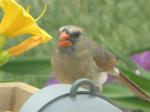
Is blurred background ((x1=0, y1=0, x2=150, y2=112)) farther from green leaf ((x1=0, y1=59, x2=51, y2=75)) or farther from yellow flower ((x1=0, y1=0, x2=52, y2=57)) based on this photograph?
yellow flower ((x1=0, y1=0, x2=52, y2=57))

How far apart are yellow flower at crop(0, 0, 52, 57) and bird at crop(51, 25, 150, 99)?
93 centimetres

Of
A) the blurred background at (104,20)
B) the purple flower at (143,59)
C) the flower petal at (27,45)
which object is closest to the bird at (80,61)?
the purple flower at (143,59)

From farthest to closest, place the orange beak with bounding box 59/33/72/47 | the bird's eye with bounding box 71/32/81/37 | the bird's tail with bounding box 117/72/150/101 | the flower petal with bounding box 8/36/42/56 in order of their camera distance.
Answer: the bird's tail with bounding box 117/72/150/101 → the bird's eye with bounding box 71/32/81/37 → the orange beak with bounding box 59/33/72/47 → the flower petal with bounding box 8/36/42/56

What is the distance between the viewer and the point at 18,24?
198 centimetres

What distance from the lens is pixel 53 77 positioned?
10.7 ft

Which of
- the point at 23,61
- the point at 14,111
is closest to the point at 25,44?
the point at 14,111

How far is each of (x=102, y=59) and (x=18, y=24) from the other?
4.83ft

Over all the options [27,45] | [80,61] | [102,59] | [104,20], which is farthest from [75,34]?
[104,20]

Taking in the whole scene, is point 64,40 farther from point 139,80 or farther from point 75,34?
point 139,80

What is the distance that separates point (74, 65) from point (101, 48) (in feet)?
0.94

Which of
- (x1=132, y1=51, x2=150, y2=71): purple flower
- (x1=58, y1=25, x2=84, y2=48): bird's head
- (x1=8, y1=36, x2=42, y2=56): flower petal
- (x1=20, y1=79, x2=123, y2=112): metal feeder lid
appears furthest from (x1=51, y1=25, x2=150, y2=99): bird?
(x1=20, y1=79, x2=123, y2=112): metal feeder lid

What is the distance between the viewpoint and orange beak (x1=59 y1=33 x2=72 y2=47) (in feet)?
9.61

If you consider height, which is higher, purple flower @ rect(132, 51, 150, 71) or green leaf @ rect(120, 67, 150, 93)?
purple flower @ rect(132, 51, 150, 71)

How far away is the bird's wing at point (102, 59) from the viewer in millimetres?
3391
